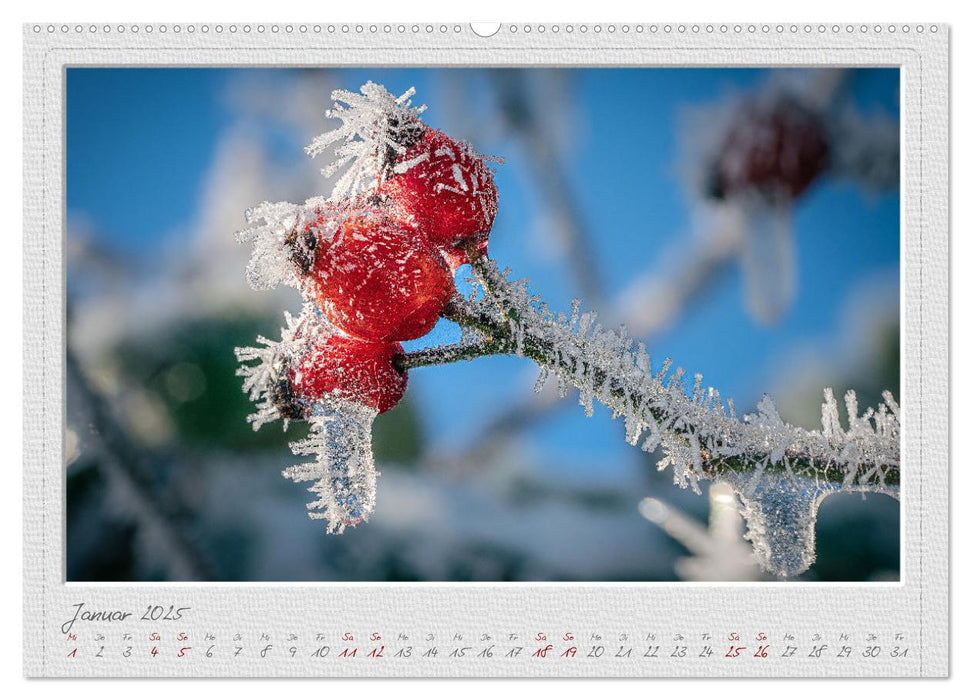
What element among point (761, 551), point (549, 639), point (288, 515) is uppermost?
point (761, 551)

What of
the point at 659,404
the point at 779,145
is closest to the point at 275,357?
the point at 659,404

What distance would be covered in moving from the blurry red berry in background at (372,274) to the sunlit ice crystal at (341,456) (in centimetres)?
5

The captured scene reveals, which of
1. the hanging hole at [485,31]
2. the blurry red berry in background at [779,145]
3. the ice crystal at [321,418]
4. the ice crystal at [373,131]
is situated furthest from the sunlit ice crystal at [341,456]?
the blurry red berry in background at [779,145]

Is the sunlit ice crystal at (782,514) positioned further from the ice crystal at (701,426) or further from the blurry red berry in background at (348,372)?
the blurry red berry in background at (348,372)

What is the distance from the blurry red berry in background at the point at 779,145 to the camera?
83 centimetres

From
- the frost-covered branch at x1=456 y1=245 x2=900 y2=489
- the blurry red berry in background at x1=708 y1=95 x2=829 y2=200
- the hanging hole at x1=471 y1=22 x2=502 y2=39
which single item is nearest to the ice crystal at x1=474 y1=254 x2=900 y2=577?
the frost-covered branch at x1=456 y1=245 x2=900 y2=489

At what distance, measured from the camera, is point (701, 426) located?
32cm

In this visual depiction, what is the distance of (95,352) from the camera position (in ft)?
3.40

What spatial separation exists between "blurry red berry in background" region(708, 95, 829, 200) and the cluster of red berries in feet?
2.12

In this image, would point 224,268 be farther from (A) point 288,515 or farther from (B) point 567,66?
(B) point 567,66

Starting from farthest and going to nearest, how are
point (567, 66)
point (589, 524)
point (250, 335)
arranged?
point (250, 335) < point (589, 524) < point (567, 66)

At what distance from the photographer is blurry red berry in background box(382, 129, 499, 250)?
0.31m
